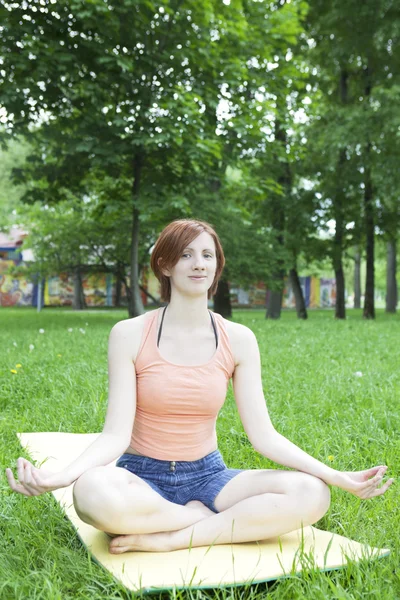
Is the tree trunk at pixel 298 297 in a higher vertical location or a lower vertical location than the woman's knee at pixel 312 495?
higher

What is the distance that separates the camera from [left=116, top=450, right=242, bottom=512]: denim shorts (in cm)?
276

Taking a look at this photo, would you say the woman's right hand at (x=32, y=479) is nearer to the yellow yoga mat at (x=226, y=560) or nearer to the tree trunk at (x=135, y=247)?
the yellow yoga mat at (x=226, y=560)

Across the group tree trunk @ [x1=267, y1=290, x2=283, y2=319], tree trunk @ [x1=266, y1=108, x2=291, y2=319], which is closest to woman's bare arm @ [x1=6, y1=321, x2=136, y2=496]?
tree trunk @ [x1=266, y1=108, x2=291, y2=319]

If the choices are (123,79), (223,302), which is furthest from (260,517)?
(223,302)

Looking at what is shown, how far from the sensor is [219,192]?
18.2 meters

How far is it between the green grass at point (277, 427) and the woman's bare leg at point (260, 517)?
0.96ft

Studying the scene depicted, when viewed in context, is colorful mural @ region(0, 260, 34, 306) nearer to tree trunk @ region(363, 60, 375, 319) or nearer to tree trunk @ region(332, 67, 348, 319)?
tree trunk @ region(332, 67, 348, 319)

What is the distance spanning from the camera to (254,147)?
1551cm

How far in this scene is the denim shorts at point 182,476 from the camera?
108 inches

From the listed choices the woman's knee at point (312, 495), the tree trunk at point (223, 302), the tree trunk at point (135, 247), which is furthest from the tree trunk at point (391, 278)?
the woman's knee at point (312, 495)

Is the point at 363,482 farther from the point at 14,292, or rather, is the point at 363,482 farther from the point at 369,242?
the point at 14,292

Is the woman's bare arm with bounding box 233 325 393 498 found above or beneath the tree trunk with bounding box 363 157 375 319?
beneath

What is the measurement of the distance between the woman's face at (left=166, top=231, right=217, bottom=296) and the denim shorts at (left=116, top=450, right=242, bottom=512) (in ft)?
Answer: 2.41

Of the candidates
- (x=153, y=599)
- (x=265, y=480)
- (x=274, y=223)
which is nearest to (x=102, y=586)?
(x=153, y=599)
